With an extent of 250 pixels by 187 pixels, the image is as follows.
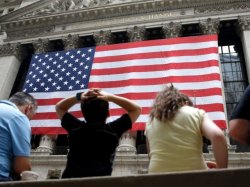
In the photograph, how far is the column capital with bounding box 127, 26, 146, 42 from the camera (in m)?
20.6

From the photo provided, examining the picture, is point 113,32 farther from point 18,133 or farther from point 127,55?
point 18,133

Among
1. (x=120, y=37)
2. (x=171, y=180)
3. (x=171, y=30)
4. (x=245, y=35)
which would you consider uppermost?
(x=120, y=37)

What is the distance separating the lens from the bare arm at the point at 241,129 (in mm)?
3006

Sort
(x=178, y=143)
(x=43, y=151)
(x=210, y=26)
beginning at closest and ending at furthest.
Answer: (x=178, y=143), (x=43, y=151), (x=210, y=26)

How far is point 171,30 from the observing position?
66.0 ft

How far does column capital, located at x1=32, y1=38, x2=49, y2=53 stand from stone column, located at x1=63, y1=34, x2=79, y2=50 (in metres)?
1.55

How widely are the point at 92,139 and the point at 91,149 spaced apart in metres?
0.12

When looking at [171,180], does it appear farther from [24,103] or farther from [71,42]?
[71,42]

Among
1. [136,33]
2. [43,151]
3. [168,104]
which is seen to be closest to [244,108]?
[168,104]

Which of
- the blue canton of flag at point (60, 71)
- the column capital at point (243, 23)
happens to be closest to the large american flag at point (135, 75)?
the blue canton of flag at point (60, 71)

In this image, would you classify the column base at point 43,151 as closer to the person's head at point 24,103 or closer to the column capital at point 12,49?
the column capital at point 12,49

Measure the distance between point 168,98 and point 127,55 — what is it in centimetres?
1409

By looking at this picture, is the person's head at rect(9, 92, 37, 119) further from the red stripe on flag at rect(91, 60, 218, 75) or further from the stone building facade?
the red stripe on flag at rect(91, 60, 218, 75)

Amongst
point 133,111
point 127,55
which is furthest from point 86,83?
point 133,111
